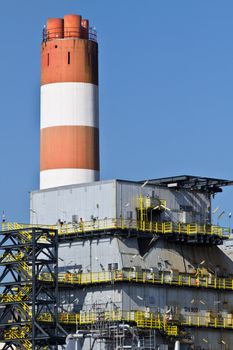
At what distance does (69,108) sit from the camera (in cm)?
11175

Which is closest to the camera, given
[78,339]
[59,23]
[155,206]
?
[78,339]

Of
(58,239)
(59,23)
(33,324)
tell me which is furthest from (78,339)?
(59,23)

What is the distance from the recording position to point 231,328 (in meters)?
109

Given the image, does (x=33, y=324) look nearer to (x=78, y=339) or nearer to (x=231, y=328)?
(x=78, y=339)

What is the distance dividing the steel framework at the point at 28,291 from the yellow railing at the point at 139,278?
1186 millimetres

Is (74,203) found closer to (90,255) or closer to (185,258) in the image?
(90,255)

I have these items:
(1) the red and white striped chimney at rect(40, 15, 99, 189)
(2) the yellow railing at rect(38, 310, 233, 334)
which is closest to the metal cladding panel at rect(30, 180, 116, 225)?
(1) the red and white striped chimney at rect(40, 15, 99, 189)

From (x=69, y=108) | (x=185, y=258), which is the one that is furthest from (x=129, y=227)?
(x=69, y=108)

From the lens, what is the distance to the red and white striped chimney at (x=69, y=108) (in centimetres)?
11088

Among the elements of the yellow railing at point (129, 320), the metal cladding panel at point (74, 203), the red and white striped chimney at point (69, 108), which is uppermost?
the red and white striped chimney at point (69, 108)

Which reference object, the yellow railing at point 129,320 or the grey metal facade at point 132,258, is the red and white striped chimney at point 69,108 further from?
the yellow railing at point 129,320

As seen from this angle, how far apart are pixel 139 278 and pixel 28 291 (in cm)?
713

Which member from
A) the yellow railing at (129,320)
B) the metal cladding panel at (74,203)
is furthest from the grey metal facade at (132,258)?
the yellow railing at (129,320)

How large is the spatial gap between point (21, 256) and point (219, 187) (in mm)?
16379
